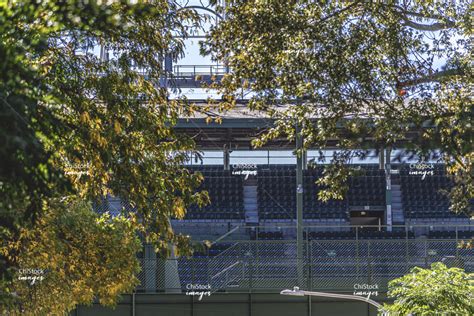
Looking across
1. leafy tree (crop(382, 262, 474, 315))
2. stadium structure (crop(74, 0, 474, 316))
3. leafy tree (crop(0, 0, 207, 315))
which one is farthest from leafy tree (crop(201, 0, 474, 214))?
stadium structure (crop(74, 0, 474, 316))

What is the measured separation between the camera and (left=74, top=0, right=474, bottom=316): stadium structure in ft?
86.5

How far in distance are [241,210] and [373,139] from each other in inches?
958

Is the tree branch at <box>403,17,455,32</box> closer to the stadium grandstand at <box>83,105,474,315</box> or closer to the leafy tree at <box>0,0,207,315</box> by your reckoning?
the leafy tree at <box>0,0,207,315</box>

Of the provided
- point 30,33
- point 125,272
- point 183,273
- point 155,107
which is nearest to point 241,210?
point 183,273

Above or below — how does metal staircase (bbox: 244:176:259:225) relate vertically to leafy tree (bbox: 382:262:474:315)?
above

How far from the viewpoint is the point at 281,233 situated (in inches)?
1425

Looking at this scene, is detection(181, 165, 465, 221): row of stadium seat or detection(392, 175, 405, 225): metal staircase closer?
detection(181, 165, 465, 221): row of stadium seat

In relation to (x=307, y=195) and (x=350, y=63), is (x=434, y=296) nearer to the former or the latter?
(x=350, y=63)

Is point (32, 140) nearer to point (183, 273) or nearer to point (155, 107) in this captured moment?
point (155, 107)

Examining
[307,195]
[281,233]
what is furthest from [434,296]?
[307,195]

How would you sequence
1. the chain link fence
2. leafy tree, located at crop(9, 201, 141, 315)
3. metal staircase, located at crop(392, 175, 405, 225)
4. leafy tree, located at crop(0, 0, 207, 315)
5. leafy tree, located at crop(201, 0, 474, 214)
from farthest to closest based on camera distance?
metal staircase, located at crop(392, 175, 405, 225), the chain link fence, leafy tree, located at crop(9, 201, 141, 315), leafy tree, located at crop(201, 0, 474, 214), leafy tree, located at crop(0, 0, 207, 315)

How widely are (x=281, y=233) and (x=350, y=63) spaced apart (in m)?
23.0

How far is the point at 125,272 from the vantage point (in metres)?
15.4

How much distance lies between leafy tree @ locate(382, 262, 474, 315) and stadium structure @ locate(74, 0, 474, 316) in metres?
2.46
